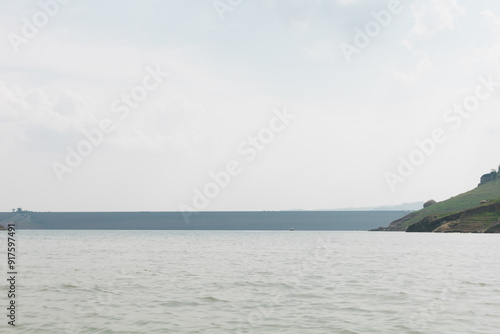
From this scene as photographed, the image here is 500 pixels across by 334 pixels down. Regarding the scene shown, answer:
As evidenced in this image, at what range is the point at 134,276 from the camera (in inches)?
1604

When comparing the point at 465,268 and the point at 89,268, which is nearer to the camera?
the point at 465,268

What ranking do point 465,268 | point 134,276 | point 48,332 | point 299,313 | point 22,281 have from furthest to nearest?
point 465,268, point 134,276, point 22,281, point 299,313, point 48,332

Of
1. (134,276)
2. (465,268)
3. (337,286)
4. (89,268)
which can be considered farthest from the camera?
(89,268)

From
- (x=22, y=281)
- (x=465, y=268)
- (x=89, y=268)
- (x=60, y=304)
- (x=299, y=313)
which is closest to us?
(x=299, y=313)

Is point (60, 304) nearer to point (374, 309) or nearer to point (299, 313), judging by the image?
point (299, 313)

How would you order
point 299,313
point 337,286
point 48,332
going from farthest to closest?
point 337,286 → point 299,313 → point 48,332

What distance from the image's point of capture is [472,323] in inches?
832

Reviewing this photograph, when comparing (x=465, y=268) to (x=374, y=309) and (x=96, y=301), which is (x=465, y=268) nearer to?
(x=374, y=309)

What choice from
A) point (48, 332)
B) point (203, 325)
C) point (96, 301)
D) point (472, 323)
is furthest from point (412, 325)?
point (96, 301)

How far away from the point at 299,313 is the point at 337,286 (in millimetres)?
10205

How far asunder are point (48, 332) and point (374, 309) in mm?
14942

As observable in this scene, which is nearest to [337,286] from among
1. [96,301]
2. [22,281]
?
[96,301]

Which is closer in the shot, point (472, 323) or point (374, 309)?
point (472, 323)

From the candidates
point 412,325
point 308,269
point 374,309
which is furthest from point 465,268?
point 412,325
